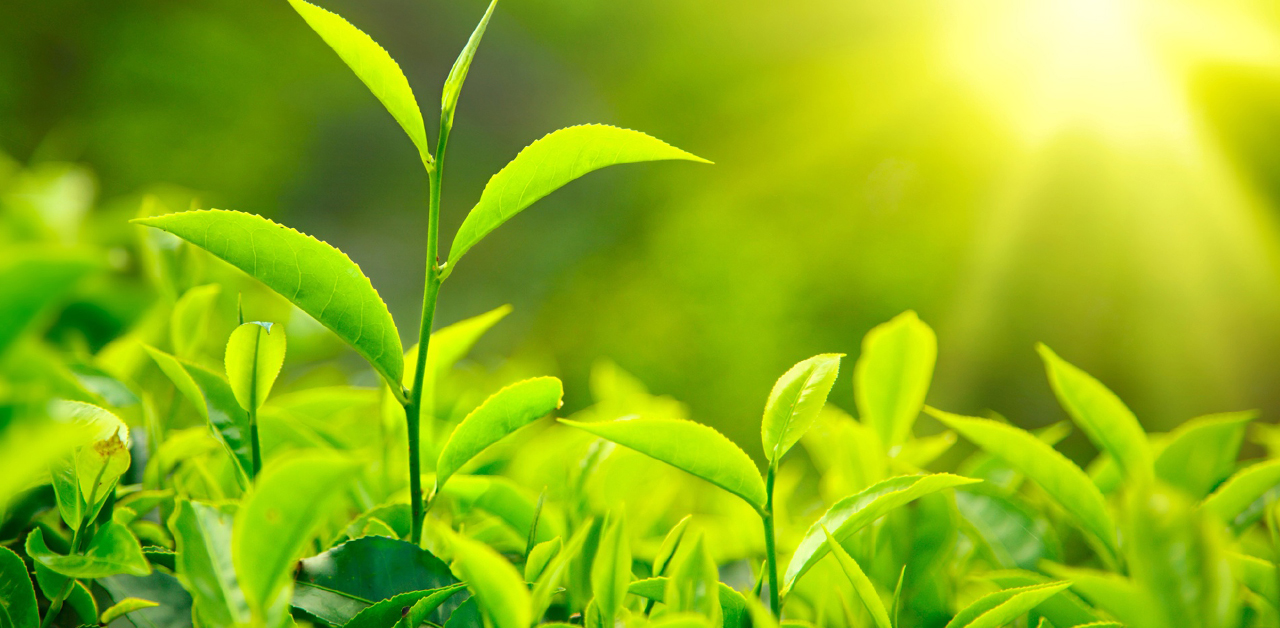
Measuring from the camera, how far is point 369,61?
1.09ft

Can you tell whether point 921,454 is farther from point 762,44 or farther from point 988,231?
point 762,44

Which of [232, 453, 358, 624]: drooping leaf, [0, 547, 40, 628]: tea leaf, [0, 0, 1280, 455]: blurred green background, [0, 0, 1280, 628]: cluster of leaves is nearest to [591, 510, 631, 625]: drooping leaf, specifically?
[0, 0, 1280, 628]: cluster of leaves

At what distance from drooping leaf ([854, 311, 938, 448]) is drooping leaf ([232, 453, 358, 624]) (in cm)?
37

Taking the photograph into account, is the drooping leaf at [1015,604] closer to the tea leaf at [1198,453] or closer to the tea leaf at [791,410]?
the tea leaf at [791,410]

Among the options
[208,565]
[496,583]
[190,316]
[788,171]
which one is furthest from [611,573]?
[788,171]

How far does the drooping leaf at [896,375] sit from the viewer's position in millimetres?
497

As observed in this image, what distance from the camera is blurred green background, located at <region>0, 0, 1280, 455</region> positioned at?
307cm

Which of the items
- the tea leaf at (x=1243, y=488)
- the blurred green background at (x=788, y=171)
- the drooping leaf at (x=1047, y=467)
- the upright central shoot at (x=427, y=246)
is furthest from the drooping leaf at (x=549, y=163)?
the blurred green background at (x=788, y=171)

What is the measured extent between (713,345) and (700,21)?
189 cm

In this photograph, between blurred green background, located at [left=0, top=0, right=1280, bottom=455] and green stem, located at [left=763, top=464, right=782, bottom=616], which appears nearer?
green stem, located at [left=763, top=464, right=782, bottom=616]

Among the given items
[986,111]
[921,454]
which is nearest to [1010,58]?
[986,111]

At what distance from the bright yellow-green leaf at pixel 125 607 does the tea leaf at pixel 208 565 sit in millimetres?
55

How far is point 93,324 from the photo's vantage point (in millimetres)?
866

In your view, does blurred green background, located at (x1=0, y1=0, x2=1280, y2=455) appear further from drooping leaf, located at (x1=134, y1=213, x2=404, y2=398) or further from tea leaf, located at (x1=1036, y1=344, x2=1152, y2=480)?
drooping leaf, located at (x1=134, y1=213, x2=404, y2=398)
